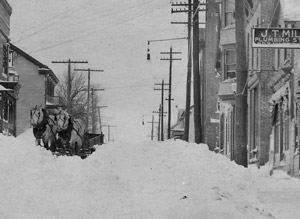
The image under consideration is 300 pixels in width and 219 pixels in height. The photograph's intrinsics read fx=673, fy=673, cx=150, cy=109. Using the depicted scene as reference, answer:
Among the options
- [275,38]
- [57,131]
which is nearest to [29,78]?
[57,131]

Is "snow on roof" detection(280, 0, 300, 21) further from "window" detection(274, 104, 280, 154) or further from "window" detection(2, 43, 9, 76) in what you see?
"window" detection(2, 43, 9, 76)

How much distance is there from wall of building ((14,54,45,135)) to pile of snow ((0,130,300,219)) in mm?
52510

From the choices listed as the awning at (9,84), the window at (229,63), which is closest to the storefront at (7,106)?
the awning at (9,84)

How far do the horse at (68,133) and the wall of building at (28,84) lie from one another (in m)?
45.8

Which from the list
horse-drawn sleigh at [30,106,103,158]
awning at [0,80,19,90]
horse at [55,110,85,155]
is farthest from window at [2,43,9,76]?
horse at [55,110,85,155]

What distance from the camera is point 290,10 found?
87.8 ft

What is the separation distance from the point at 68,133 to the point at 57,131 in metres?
0.73

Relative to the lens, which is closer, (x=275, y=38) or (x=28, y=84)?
(x=275, y=38)

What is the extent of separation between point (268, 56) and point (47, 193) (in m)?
23.3

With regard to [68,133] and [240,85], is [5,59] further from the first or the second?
[240,85]

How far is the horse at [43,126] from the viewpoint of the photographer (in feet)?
79.8

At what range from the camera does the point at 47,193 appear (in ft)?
42.8

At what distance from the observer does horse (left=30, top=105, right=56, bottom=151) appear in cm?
2433

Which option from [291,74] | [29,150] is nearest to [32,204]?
[29,150]
